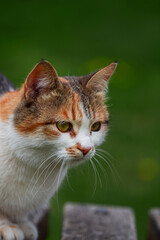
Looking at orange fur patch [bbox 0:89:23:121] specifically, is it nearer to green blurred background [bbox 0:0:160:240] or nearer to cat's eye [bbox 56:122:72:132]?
cat's eye [bbox 56:122:72:132]

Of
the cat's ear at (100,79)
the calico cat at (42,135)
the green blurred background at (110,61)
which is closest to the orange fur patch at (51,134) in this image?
the calico cat at (42,135)

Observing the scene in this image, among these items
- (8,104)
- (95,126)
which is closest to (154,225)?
(95,126)

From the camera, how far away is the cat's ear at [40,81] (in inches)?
75.9

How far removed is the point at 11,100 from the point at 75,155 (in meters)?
0.45

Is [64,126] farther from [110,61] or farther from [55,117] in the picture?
[110,61]

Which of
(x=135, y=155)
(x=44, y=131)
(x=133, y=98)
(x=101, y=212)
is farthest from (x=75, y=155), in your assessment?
(x=133, y=98)

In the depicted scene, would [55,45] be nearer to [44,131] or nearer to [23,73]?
[23,73]

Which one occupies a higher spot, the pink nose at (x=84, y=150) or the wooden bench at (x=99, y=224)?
the pink nose at (x=84, y=150)

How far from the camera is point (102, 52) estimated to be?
5.78 meters

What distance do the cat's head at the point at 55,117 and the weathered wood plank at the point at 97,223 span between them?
0.45 metres

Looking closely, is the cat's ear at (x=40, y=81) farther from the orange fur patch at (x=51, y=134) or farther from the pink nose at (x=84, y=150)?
the pink nose at (x=84, y=150)

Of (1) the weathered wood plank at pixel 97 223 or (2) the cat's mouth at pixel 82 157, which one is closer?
(2) the cat's mouth at pixel 82 157

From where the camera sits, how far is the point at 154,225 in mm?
2543

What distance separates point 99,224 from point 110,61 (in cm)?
315
